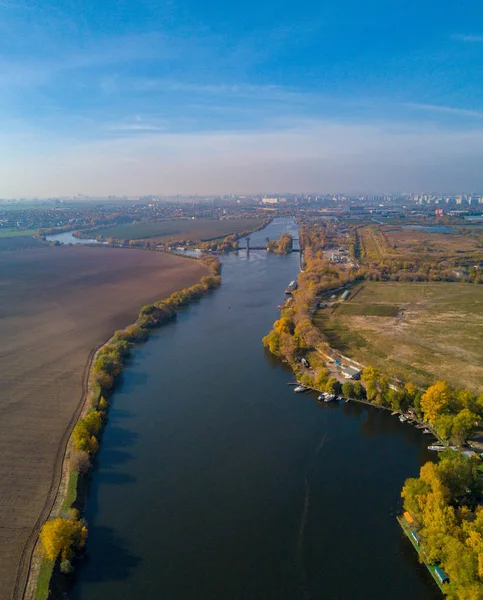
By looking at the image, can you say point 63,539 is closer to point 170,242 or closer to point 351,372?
point 351,372

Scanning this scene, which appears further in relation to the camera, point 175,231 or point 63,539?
point 175,231

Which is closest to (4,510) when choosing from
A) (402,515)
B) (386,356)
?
(402,515)

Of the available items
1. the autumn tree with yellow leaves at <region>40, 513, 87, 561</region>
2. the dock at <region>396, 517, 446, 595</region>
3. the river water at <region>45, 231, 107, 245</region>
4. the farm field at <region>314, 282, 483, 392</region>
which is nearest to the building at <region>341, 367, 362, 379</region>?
the farm field at <region>314, 282, 483, 392</region>

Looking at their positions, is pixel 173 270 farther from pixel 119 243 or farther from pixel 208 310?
pixel 119 243

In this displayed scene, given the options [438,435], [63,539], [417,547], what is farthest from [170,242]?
[417,547]

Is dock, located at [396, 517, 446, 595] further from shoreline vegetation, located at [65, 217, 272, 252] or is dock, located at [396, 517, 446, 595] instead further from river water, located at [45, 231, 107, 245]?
river water, located at [45, 231, 107, 245]

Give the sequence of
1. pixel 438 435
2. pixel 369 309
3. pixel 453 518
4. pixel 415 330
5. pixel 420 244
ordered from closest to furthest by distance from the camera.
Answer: pixel 453 518 → pixel 438 435 → pixel 415 330 → pixel 369 309 → pixel 420 244

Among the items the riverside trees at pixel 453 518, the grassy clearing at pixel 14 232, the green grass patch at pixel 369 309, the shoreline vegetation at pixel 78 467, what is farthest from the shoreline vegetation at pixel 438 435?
the grassy clearing at pixel 14 232
